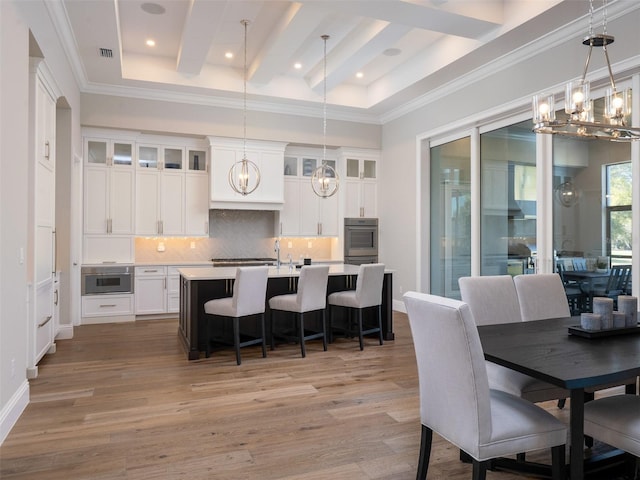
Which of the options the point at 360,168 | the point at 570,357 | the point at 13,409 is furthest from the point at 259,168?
the point at 570,357

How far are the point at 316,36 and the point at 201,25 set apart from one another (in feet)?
4.52

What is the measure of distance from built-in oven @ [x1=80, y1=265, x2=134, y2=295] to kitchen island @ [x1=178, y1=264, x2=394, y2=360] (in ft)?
5.17

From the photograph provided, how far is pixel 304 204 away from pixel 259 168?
1.04 metres

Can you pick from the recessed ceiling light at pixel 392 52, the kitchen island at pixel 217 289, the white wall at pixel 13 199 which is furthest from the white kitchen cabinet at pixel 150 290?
the recessed ceiling light at pixel 392 52

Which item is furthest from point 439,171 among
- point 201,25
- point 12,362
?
point 12,362

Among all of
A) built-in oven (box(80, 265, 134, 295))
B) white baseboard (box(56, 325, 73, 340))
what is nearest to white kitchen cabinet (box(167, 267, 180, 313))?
built-in oven (box(80, 265, 134, 295))

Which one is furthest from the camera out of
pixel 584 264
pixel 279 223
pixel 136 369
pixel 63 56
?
pixel 279 223

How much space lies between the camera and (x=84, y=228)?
260 inches

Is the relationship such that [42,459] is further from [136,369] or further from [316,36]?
[316,36]

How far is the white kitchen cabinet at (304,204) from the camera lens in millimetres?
7879

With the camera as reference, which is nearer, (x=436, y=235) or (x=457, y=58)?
(x=457, y=58)

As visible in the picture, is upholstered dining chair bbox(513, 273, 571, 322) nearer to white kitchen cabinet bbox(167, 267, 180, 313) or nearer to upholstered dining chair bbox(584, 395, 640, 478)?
upholstered dining chair bbox(584, 395, 640, 478)

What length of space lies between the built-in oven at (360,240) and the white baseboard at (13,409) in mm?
5359

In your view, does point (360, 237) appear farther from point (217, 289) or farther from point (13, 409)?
point (13, 409)
